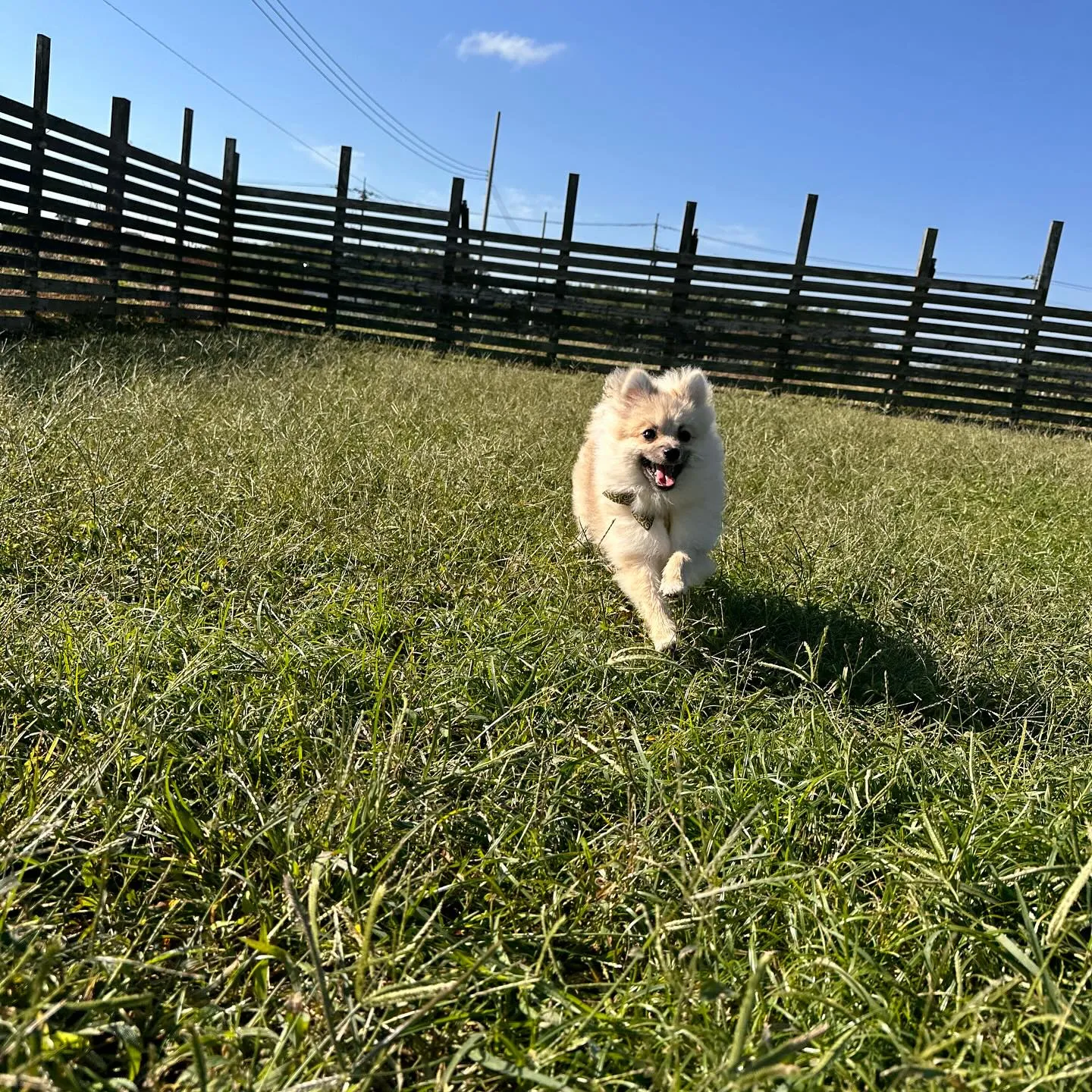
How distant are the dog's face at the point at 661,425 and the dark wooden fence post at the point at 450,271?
838 cm

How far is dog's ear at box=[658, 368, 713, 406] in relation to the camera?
3.02 metres

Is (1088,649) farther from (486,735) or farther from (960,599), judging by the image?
(486,735)

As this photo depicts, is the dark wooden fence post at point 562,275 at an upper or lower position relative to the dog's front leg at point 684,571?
upper

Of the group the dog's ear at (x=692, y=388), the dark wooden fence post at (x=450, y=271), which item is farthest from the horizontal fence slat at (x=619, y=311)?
the dog's ear at (x=692, y=388)

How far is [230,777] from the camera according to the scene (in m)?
1.34

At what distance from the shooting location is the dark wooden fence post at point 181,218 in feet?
32.4

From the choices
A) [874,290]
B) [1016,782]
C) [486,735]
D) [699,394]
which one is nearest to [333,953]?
[486,735]

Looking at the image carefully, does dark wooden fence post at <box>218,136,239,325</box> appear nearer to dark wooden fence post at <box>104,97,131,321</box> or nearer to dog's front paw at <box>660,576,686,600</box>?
dark wooden fence post at <box>104,97,131,321</box>

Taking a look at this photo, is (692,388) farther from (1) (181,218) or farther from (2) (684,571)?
(1) (181,218)

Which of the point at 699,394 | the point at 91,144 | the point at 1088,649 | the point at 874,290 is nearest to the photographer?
the point at 1088,649

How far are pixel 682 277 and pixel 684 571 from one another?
30.7 feet

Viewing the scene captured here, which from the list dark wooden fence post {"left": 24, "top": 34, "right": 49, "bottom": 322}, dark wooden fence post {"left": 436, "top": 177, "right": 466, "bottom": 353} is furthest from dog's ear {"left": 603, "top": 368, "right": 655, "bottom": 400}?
dark wooden fence post {"left": 436, "top": 177, "right": 466, "bottom": 353}

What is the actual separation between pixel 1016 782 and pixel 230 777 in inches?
58.0

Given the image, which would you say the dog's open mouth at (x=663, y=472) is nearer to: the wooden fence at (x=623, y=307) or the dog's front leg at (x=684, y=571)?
the dog's front leg at (x=684, y=571)
